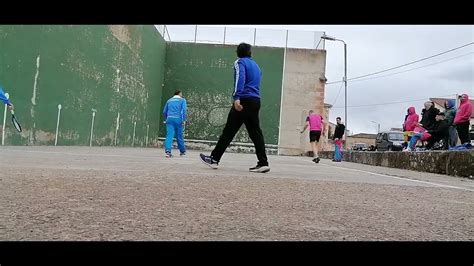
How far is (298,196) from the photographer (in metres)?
3.99

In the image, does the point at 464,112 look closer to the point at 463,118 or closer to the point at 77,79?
the point at 463,118

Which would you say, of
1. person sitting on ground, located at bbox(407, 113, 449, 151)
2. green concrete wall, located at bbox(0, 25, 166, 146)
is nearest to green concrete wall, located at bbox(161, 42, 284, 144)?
green concrete wall, located at bbox(0, 25, 166, 146)

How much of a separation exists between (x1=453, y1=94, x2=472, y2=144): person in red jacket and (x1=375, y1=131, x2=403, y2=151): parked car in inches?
565

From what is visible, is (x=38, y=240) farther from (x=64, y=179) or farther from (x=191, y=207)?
(x=64, y=179)

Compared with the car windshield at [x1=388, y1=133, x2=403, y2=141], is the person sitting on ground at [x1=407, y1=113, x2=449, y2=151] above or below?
below

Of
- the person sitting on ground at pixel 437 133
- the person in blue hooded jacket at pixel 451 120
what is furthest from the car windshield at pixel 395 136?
the person in blue hooded jacket at pixel 451 120

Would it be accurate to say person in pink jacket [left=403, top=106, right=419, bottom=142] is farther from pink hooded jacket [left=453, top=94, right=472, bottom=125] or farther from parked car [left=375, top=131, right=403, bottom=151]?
parked car [left=375, top=131, right=403, bottom=151]

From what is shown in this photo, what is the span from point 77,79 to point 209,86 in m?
13.5

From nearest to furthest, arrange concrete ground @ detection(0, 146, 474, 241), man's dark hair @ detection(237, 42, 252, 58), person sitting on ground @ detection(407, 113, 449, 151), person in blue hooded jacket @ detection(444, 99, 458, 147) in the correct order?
concrete ground @ detection(0, 146, 474, 241)
man's dark hair @ detection(237, 42, 252, 58)
person in blue hooded jacket @ detection(444, 99, 458, 147)
person sitting on ground @ detection(407, 113, 449, 151)

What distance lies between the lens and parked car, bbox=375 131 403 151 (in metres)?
25.1

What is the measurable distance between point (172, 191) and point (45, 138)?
1014 cm

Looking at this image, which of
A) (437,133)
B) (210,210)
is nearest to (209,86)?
(437,133)
